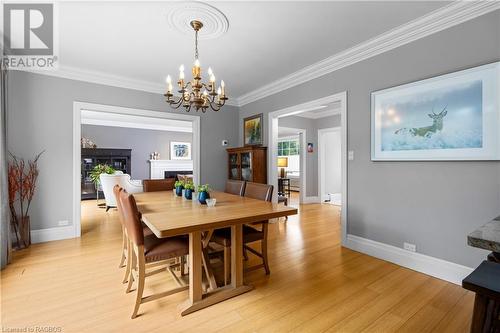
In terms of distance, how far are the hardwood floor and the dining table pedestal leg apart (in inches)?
2.2

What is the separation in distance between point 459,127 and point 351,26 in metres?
1.39

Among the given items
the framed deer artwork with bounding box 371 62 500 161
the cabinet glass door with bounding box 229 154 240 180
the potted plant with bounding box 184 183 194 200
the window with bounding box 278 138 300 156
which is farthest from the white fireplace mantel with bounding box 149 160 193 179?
the framed deer artwork with bounding box 371 62 500 161

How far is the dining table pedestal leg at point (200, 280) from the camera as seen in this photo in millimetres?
1778

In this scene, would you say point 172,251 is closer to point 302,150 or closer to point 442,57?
point 442,57

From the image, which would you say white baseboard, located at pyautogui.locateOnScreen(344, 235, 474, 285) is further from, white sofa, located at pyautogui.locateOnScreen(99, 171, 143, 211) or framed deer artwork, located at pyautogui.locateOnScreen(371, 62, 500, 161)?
white sofa, located at pyautogui.locateOnScreen(99, 171, 143, 211)

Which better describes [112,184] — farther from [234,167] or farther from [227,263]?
[227,263]

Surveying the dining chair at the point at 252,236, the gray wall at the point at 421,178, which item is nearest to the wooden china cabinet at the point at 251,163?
the dining chair at the point at 252,236

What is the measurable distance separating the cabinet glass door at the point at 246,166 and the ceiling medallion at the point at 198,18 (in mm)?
2303

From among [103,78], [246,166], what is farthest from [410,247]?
[103,78]

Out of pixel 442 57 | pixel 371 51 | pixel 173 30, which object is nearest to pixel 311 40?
pixel 371 51

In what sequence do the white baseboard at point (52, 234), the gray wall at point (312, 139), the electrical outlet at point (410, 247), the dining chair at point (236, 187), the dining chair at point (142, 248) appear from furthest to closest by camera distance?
the gray wall at point (312, 139) → the white baseboard at point (52, 234) → the dining chair at point (236, 187) → the electrical outlet at point (410, 247) → the dining chair at point (142, 248)

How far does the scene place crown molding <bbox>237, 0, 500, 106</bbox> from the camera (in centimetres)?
203

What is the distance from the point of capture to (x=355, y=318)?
169 cm
